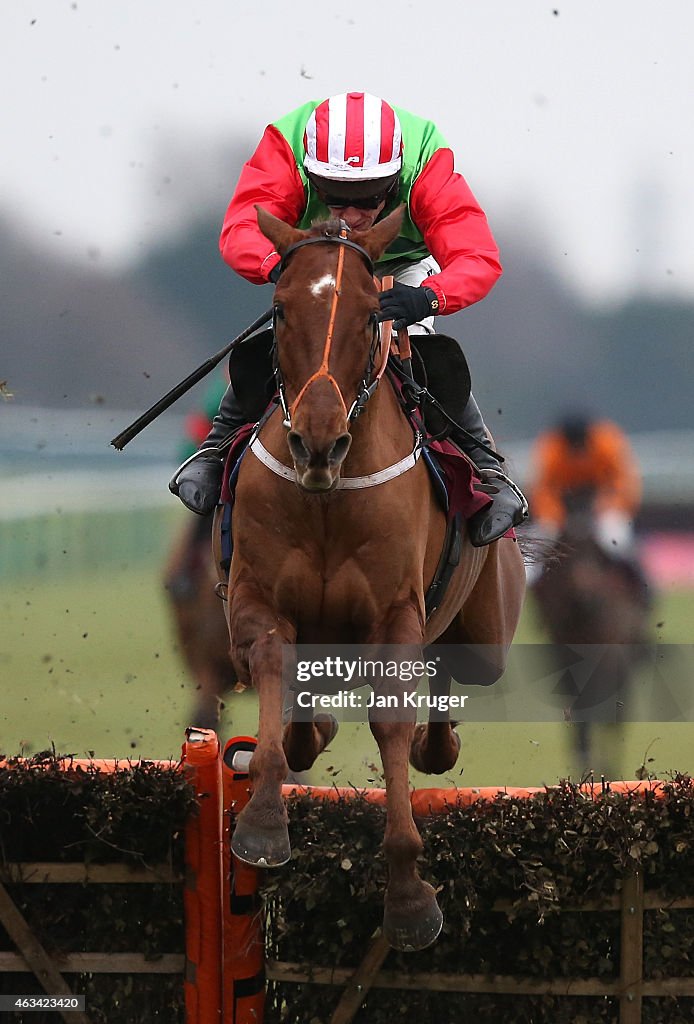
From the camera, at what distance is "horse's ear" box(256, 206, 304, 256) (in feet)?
10.6

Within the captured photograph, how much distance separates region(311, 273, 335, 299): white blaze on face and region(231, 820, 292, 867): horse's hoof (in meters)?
1.36

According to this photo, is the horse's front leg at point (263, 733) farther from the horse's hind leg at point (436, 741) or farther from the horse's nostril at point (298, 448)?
the horse's hind leg at point (436, 741)

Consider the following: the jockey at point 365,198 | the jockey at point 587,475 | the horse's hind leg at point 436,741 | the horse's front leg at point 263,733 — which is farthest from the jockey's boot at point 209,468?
the jockey at point 587,475

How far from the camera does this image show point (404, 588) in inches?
137

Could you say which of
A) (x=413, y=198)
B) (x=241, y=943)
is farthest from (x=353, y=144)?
(x=241, y=943)

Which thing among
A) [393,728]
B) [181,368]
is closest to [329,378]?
[393,728]

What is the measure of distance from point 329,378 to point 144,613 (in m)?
5.33

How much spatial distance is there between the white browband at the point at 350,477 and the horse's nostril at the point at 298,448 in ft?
1.40

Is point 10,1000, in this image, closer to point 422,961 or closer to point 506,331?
point 422,961

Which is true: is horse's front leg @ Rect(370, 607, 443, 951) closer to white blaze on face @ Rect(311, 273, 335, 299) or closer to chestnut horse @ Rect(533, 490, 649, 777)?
white blaze on face @ Rect(311, 273, 335, 299)

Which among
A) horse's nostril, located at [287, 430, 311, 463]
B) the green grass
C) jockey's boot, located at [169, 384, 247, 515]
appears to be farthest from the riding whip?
the green grass

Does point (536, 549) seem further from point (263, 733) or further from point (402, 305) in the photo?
point (263, 733)

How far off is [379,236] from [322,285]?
339mm

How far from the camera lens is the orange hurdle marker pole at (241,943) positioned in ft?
12.1
